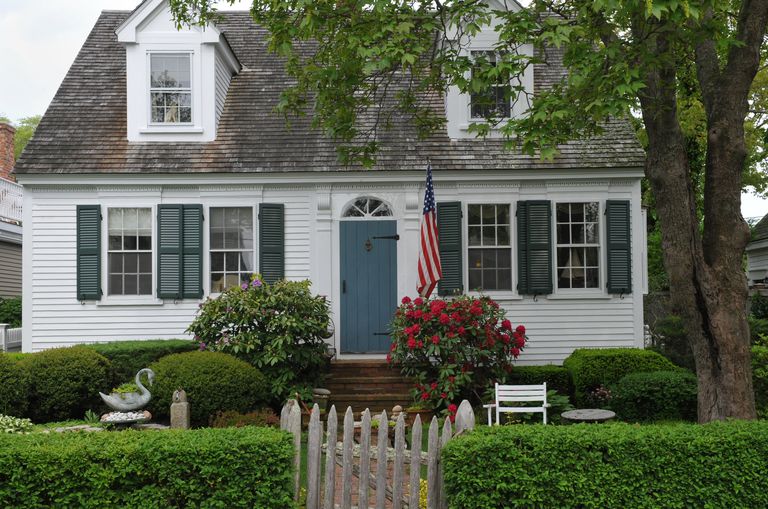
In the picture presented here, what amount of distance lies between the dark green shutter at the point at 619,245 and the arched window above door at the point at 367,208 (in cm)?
402

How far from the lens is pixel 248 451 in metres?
5.90

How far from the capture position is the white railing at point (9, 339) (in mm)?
15562

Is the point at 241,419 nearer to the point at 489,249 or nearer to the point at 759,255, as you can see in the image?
the point at 489,249

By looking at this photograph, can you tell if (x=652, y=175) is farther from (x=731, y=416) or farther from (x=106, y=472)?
(x=106, y=472)

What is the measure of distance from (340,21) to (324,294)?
5675 millimetres

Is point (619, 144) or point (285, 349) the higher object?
point (619, 144)

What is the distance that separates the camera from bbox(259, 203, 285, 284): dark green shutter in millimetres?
13430

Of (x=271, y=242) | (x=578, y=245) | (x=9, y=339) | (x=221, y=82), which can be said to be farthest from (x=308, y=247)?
(x=9, y=339)

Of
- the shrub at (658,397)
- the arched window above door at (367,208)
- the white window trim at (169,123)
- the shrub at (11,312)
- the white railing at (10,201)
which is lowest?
the shrub at (658,397)

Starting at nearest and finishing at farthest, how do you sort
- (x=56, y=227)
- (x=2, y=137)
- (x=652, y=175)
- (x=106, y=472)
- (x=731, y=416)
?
(x=106, y=472) < (x=731, y=416) < (x=652, y=175) < (x=56, y=227) < (x=2, y=137)

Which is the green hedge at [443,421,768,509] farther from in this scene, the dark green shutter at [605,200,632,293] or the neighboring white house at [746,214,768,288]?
the neighboring white house at [746,214,768,288]

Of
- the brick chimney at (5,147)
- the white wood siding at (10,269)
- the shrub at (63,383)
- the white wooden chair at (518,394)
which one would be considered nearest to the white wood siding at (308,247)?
the shrub at (63,383)

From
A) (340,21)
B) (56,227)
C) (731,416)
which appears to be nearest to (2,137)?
(56,227)

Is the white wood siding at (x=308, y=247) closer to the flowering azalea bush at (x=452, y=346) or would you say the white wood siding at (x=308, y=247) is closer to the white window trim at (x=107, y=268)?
the white window trim at (x=107, y=268)
